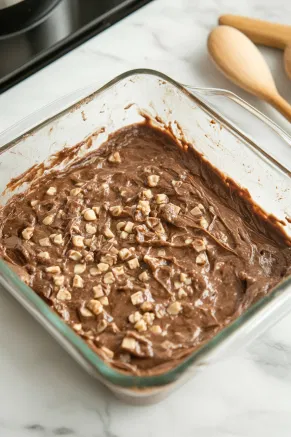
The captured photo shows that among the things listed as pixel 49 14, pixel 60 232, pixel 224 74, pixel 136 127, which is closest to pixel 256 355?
pixel 60 232

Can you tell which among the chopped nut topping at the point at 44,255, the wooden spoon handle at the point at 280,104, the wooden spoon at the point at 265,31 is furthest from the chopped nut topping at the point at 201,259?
the wooden spoon at the point at 265,31

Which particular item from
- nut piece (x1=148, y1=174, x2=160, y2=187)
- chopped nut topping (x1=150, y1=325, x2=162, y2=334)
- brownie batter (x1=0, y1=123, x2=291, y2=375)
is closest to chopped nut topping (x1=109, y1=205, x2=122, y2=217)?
brownie batter (x1=0, y1=123, x2=291, y2=375)

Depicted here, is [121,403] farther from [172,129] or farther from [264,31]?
[264,31]

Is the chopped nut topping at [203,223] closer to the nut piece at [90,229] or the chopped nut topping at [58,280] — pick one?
the nut piece at [90,229]

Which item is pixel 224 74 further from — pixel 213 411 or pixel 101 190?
pixel 213 411

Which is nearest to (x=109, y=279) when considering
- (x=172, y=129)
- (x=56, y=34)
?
(x=172, y=129)

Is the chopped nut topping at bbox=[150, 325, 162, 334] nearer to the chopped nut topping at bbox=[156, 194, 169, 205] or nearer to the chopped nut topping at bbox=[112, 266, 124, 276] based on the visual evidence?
the chopped nut topping at bbox=[112, 266, 124, 276]

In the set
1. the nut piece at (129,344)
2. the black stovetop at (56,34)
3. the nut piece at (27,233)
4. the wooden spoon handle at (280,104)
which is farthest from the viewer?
the black stovetop at (56,34)
